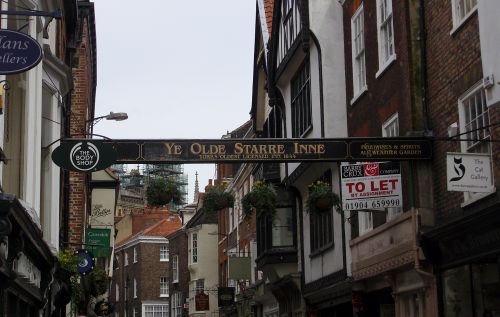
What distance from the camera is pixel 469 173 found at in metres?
14.4

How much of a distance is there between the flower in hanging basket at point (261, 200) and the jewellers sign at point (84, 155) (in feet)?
11.2

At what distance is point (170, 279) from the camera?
7050cm

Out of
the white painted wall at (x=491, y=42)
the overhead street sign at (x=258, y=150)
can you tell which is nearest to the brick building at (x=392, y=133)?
the overhead street sign at (x=258, y=150)

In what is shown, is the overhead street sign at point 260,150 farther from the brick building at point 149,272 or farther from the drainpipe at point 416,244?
the brick building at point 149,272

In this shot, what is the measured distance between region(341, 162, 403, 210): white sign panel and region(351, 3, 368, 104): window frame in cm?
360

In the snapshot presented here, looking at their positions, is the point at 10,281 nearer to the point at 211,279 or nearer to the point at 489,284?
the point at 489,284

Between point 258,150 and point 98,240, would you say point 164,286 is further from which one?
point 258,150

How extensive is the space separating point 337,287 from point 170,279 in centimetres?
4830

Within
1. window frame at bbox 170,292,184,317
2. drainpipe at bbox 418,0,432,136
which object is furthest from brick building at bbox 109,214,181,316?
drainpipe at bbox 418,0,432,136

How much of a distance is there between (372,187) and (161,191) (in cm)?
437

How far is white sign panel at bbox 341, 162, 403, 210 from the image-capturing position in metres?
18.5

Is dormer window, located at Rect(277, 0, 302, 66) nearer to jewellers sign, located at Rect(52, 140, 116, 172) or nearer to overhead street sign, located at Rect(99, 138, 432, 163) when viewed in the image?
overhead street sign, located at Rect(99, 138, 432, 163)

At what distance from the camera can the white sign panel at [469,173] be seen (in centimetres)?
1439

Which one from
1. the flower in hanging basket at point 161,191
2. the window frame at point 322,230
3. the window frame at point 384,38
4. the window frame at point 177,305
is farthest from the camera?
the window frame at point 177,305
